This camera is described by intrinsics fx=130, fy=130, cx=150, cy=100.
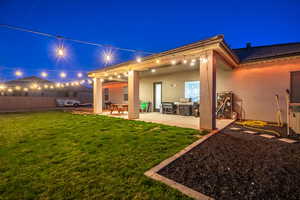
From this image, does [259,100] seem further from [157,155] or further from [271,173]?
[157,155]

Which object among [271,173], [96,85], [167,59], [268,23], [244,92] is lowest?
[271,173]

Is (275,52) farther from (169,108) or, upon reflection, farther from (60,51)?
(60,51)

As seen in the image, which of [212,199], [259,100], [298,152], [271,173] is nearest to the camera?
[212,199]

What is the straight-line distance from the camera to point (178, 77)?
814 centimetres

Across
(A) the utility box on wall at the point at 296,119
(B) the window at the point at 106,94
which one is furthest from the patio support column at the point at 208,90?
(B) the window at the point at 106,94

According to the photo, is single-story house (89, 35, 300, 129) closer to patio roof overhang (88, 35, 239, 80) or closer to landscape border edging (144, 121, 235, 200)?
patio roof overhang (88, 35, 239, 80)

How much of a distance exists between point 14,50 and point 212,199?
2262 inches

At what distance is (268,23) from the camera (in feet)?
76.4

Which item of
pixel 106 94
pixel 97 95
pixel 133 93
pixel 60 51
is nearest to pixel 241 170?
pixel 133 93

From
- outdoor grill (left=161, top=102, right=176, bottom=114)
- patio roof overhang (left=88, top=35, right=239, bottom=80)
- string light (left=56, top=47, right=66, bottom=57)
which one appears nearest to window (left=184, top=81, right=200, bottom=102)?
outdoor grill (left=161, top=102, right=176, bottom=114)

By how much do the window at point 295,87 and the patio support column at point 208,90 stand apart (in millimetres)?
3684

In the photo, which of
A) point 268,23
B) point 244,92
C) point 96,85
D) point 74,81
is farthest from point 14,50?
point 268,23

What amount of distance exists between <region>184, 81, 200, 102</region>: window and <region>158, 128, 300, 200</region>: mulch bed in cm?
483

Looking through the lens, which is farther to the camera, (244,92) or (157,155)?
(244,92)
